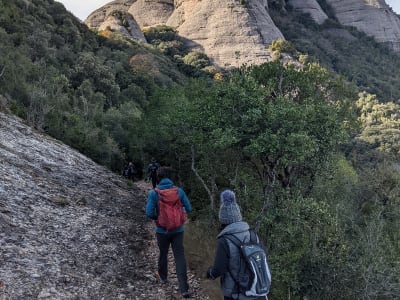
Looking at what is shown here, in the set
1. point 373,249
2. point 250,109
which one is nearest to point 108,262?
point 250,109

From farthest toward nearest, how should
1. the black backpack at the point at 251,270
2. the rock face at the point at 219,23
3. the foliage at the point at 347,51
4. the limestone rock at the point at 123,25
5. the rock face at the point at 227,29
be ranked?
the foliage at the point at 347,51 < the limestone rock at the point at 123,25 < the rock face at the point at 219,23 < the rock face at the point at 227,29 < the black backpack at the point at 251,270

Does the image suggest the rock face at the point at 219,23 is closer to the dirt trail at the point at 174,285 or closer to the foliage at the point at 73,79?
the foliage at the point at 73,79

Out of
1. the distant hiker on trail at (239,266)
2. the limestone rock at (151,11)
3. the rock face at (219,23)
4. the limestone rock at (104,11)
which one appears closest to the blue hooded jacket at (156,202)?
the distant hiker on trail at (239,266)

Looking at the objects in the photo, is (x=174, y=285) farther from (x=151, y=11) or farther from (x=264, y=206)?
(x=151, y=11)

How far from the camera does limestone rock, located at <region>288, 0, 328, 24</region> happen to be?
11512cm

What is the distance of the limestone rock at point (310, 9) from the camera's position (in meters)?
115

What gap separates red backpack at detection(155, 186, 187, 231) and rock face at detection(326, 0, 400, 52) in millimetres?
125420

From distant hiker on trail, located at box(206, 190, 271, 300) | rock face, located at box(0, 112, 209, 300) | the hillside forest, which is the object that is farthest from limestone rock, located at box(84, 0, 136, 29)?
distant hiker on trail, located at box(206, 190, 271, 300)

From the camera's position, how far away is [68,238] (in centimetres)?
845

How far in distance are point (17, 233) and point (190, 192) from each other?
9332 millimetres

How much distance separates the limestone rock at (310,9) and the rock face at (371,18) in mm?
9791

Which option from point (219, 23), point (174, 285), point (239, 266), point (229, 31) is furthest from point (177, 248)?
point (219, 23)

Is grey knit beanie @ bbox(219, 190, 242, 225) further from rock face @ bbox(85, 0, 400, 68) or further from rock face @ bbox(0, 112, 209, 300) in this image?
rock face @ bbox(85, 0, 400, 68)

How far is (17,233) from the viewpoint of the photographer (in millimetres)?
7793
